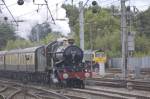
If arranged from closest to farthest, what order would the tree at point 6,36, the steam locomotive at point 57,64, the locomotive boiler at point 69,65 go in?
the locomotive boiler at point 69,65, the steam locomotive at point 57,64, the tree at point 6,36

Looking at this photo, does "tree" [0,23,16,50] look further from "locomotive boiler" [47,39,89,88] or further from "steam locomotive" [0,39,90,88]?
"locomotive boiler" [47,39,89,88]

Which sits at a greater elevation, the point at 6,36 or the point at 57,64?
the point at 6,36

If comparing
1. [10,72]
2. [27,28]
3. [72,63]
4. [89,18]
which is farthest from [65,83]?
[89,18]

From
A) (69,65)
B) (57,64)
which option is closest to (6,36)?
(57,64)

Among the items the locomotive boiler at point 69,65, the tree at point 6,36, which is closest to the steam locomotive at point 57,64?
the locomotive boiler at point 69,65

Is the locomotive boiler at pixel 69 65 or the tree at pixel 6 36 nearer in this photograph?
the locomotive boiler at pixel 69 65

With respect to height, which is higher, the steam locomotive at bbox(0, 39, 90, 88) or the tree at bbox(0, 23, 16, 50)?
the tree at bbox(0, 23, 16, 50)

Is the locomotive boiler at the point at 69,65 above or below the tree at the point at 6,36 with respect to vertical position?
below

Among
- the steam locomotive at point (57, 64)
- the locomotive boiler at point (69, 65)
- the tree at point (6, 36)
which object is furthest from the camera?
the tree at point (6, 36)

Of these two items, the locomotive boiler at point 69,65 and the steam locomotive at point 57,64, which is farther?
the steam locomotive at point 57,64

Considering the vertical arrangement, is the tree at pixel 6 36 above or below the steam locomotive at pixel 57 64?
above

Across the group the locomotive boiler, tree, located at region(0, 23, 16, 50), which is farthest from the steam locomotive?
tree, located at region(0, 23, 16, 50)

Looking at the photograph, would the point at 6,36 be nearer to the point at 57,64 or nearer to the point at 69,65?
the point at 57,64

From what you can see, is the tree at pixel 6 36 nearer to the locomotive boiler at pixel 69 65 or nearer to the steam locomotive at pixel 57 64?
the steam locomotive at pixel 57 64
